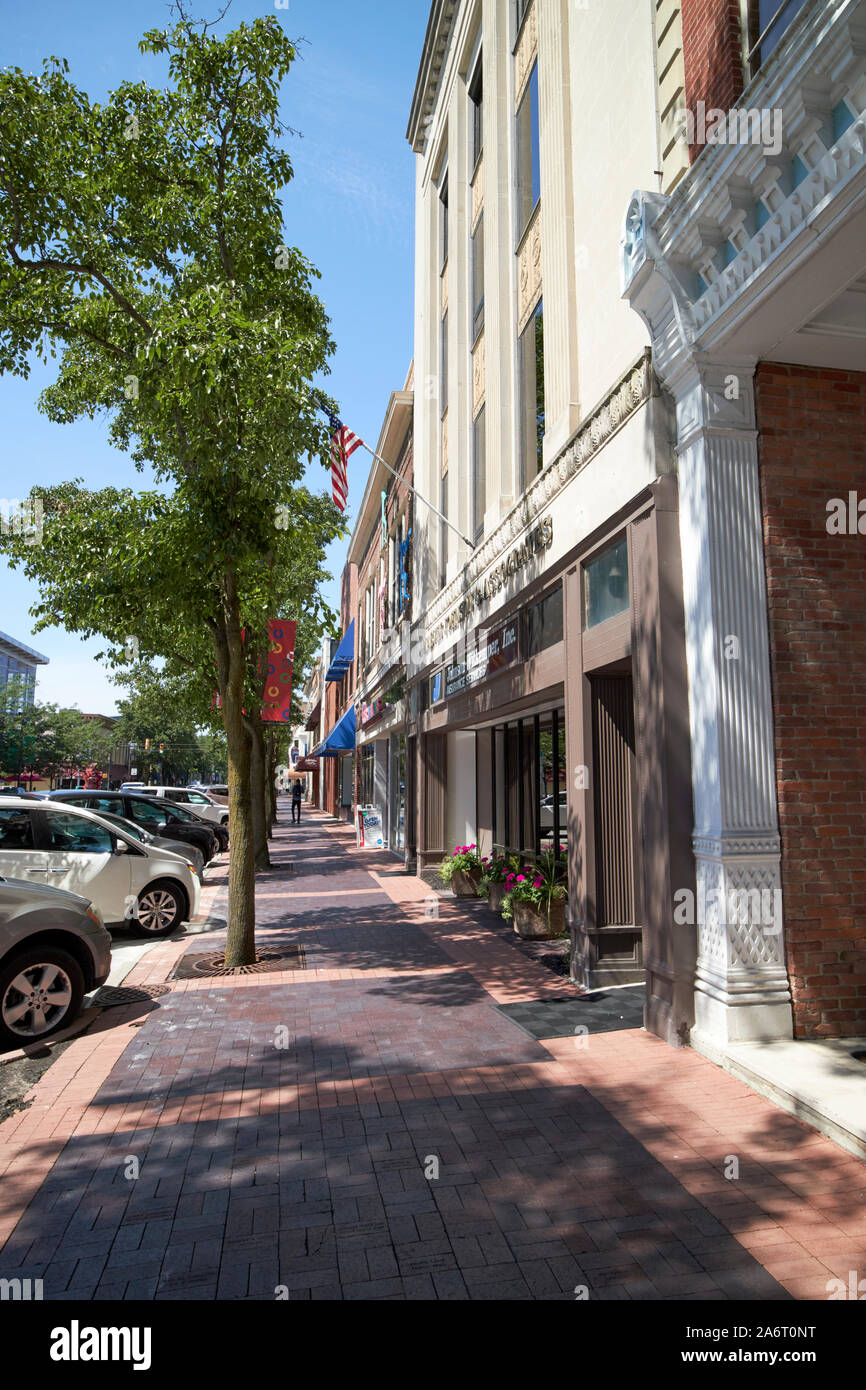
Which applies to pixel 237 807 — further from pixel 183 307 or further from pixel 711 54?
pixel 711 54

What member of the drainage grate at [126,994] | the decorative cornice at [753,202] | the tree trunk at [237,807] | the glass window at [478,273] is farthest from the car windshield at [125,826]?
the glass window at [478,273]

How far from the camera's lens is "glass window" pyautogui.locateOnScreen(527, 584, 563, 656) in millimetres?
9109

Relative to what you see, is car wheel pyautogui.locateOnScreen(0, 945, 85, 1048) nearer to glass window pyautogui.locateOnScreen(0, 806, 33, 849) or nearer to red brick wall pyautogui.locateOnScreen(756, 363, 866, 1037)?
glass window pyautogui.locateOnScreen(0, 806, 33, 849)

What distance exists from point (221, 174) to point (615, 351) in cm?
524

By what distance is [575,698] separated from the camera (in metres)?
8.25

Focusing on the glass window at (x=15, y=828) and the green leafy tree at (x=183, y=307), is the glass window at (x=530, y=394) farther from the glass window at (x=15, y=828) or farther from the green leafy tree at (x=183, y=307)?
the glass window at (x=15, y=828)

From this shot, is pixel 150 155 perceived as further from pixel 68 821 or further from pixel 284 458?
pixel 68 821

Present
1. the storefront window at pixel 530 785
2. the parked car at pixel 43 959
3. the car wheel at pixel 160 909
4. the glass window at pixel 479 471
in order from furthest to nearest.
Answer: the glass window at pixel 479 471 → the storefront window at pixel 530 785 → the car wheel at pixel 160 909 → the parked car at pixel 43 959

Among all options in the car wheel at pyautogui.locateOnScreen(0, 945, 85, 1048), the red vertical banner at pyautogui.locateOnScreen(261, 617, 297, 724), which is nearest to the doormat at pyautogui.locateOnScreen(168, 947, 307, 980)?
the car wheel at pyautogui.locateOnScreen(0, 945, 85, 1048)

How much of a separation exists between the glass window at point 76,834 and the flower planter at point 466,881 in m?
5.97

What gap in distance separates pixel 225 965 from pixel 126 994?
126 centimetres

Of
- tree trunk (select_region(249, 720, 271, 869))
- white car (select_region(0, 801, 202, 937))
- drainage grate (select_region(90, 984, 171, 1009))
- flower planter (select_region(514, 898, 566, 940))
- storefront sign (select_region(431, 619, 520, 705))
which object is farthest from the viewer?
tree trunk (select_region(249, 720, 271, 869))

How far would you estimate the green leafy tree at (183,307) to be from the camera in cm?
870

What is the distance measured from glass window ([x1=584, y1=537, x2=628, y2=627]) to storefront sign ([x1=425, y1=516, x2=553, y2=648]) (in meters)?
1.29
